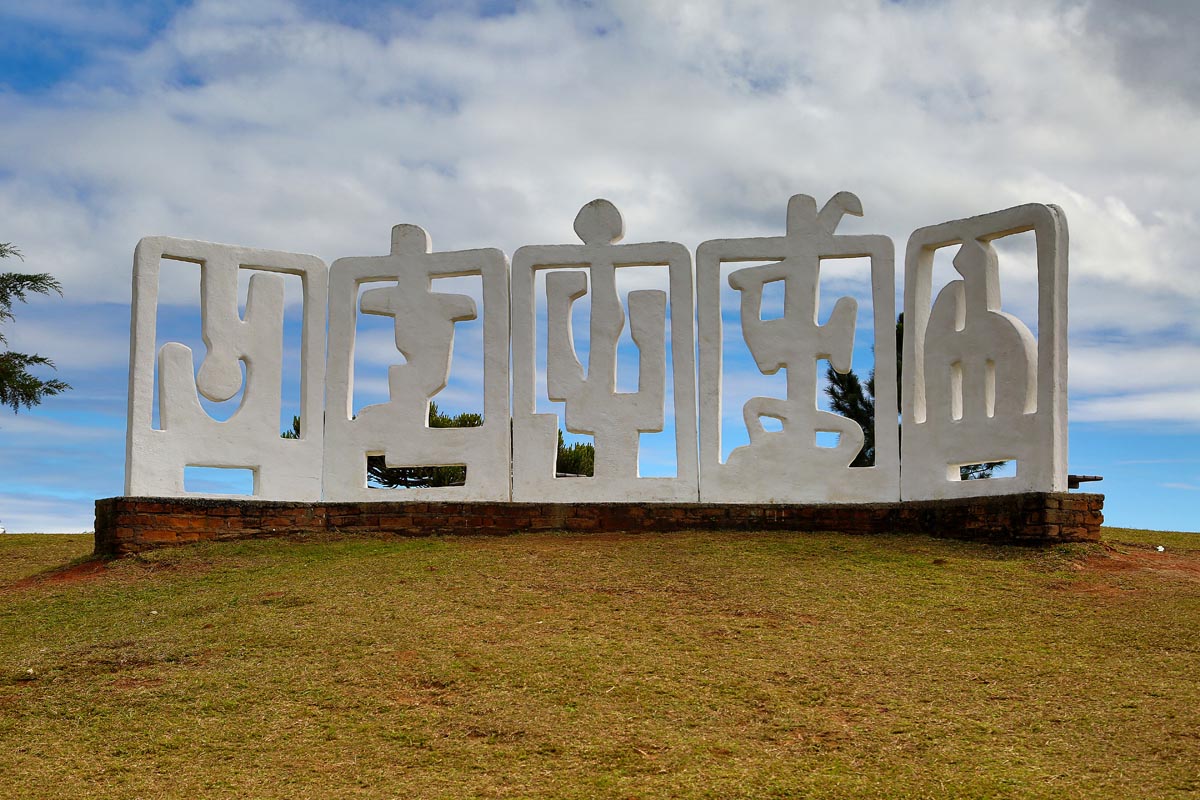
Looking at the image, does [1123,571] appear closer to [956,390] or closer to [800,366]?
[956,390]

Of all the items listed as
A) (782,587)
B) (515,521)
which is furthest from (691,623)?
(515,521)

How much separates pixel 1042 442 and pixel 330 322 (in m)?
7.69

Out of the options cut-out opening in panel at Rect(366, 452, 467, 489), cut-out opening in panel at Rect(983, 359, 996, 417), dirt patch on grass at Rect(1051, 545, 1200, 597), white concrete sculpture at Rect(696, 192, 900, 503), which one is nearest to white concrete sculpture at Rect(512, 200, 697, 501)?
white concrete sculpture at Rect(696, 192, 900, 503)

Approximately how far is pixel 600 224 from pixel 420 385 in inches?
105

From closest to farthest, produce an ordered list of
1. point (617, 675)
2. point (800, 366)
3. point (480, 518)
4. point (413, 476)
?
point (617, 675)
point (800, 366)
point (480, 518)
point (413, 476)

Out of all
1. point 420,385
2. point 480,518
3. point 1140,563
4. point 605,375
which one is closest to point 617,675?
A: point 480,518

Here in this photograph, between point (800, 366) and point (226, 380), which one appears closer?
point (800, 366)

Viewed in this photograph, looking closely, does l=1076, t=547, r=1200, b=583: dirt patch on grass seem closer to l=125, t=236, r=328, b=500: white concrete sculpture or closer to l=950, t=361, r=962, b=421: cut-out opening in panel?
l=950, t=361, r=962, b=421: cut-out opening in panel

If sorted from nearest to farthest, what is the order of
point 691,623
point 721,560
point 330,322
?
point 691,623 → point 721,560 → point 330,322

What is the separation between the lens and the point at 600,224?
1344cm

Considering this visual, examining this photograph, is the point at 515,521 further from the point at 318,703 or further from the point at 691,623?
the point at 318,703

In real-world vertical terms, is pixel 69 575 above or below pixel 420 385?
below

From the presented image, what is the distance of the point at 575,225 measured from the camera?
13547 millimetres

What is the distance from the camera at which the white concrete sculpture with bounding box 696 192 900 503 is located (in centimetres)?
1281
